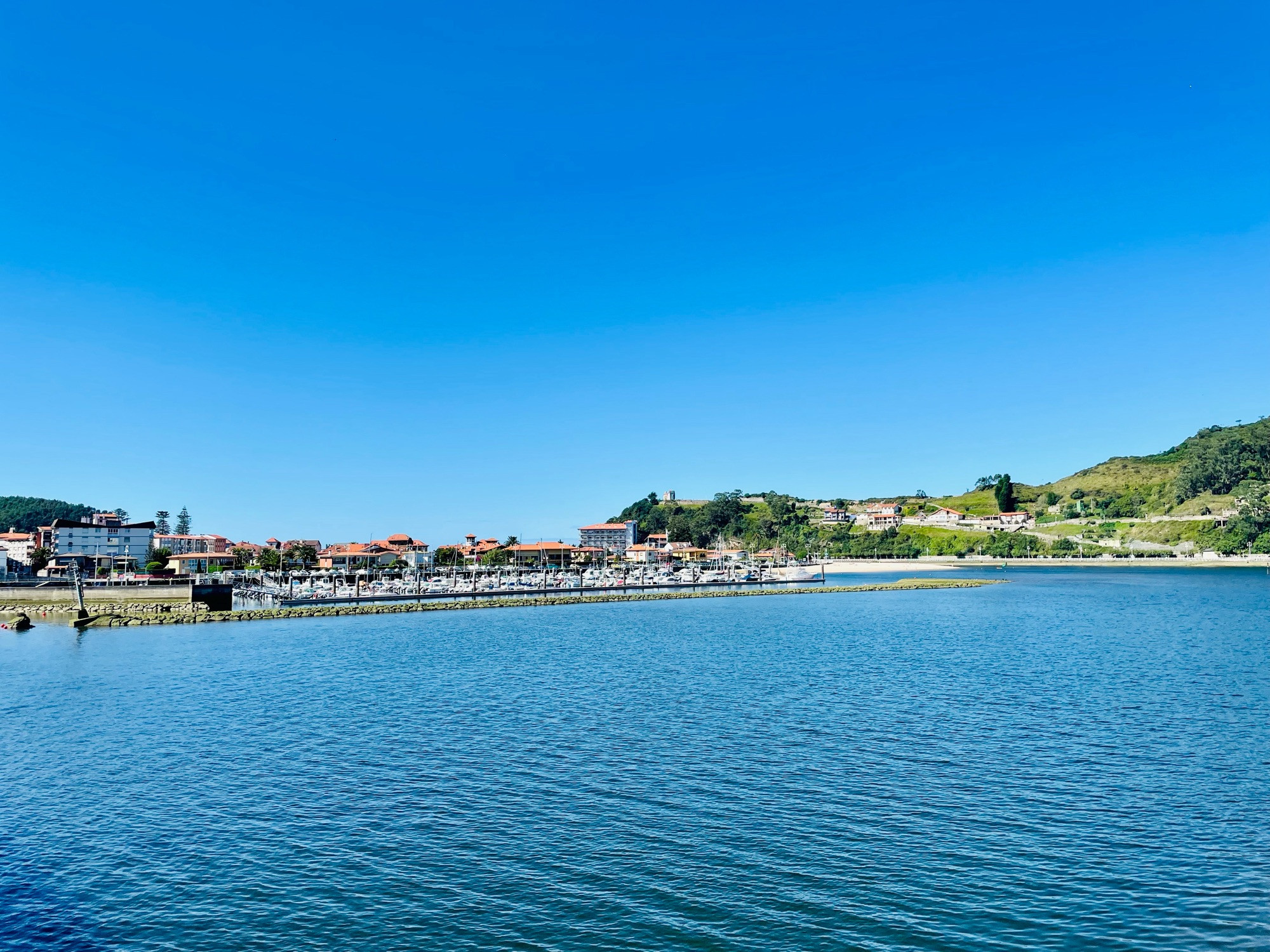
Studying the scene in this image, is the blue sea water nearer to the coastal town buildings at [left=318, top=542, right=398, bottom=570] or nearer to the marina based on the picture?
the marina

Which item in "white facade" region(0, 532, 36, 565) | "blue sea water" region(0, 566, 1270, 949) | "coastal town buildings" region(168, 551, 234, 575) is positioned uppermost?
"white facade" region(0, 532, 36, 565)

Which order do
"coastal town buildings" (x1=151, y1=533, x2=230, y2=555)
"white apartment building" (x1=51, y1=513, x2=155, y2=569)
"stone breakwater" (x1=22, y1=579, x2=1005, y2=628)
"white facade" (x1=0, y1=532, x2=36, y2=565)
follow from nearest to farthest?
"stone breakwater" (x1=22, y1=579, x2=1005, y2=628) < "white facade" (x1=0, y1=532, x2=36, y2=565) < "white apartment building" (x1=51, y1=513, x2=155, y2=569) < "coastal town buildings" (x1=151, y1=533, x2=230, y2=555)

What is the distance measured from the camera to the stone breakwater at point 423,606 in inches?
2960

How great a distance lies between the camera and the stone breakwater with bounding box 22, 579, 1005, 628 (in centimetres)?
7519

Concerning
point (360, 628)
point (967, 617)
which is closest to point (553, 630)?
point (360, 628)

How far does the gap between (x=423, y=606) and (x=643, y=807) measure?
72.8 metres

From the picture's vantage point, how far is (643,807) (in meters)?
20.6

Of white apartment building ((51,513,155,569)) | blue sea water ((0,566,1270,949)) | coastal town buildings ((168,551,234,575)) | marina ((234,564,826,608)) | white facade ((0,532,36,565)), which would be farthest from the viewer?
white apartment building ((51,513,155,569))

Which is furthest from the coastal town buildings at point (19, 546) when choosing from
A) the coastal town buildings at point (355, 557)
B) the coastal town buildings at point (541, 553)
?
the coastal town buildings at point (541, 553)

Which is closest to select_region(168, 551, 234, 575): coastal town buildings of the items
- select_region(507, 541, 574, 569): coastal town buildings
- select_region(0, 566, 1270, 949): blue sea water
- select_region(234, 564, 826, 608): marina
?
select_region(234, 564, 826, 608): marina

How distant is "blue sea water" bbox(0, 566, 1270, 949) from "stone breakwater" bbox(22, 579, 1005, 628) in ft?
107

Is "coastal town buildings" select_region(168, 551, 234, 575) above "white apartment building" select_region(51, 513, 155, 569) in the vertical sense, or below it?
below

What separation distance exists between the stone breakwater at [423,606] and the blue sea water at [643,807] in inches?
1290

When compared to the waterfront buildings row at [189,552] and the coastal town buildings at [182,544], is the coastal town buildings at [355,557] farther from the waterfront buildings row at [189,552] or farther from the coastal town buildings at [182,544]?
the coastal town buildings at [182,544]
